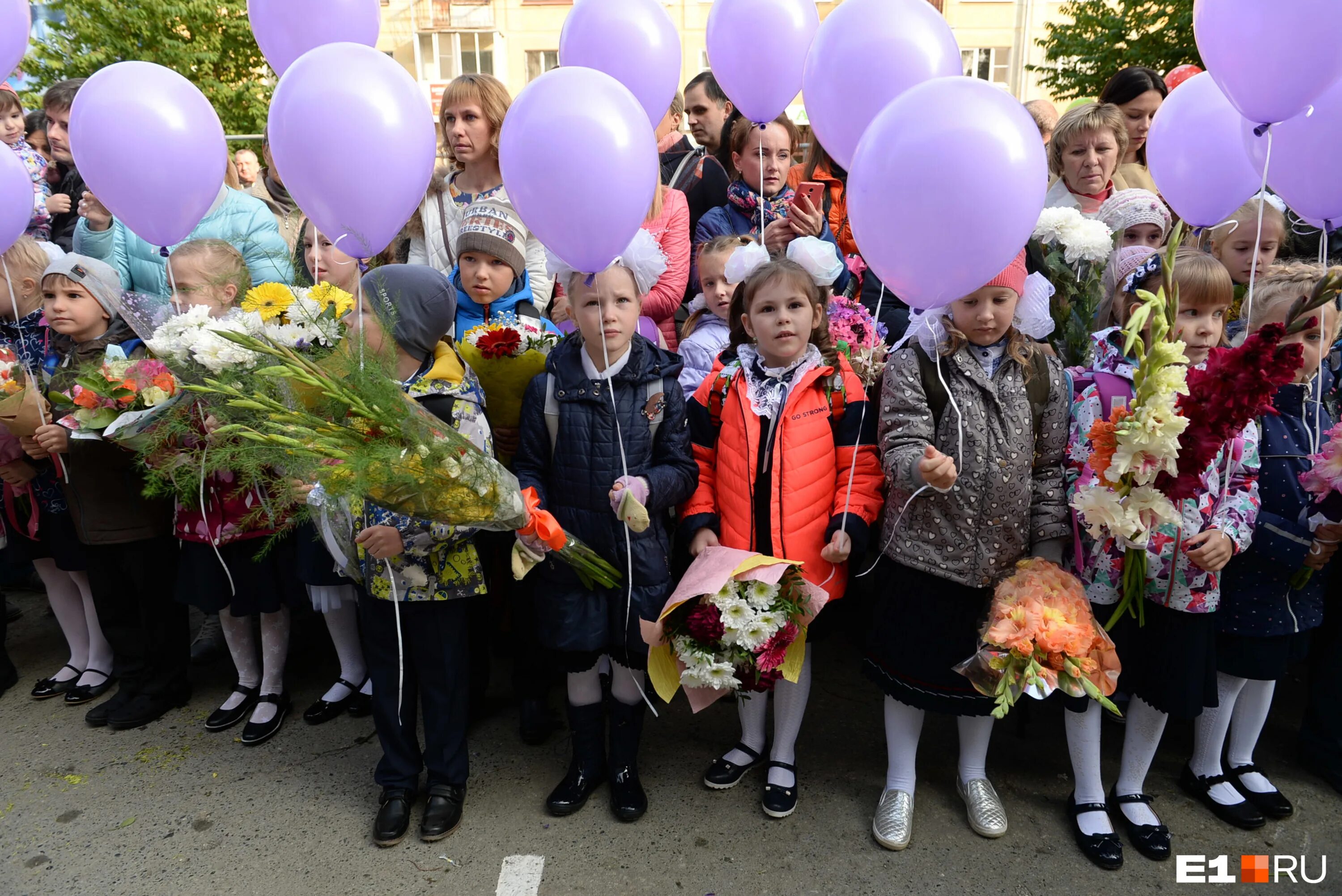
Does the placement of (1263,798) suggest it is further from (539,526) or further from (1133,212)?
(539,526)

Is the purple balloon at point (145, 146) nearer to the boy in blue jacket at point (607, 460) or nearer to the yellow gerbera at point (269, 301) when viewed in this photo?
the yellow gerbera at point (269, 301)

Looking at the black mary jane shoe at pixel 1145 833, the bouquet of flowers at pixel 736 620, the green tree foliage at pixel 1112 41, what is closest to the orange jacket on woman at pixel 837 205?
the bouquet of flowers at pixel 736 620

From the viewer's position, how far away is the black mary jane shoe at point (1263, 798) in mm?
2803

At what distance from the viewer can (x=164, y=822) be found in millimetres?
2902

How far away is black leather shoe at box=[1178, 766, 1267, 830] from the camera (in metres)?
2.74

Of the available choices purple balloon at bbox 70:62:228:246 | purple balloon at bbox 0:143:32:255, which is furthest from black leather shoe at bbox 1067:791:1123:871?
purple balloon at bbox 0:143:32:255

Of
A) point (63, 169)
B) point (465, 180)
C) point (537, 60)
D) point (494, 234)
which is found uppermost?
point (537, 60)

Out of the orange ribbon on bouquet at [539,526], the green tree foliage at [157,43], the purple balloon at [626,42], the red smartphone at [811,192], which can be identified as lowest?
the orange ribbon on bouquet at [539,526]

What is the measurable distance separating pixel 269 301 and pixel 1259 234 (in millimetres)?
2878

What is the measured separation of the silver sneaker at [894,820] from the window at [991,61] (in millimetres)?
22078

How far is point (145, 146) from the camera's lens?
10.0ft

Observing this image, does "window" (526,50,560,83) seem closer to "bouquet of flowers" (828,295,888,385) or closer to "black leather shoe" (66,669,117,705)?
"black leather shoe" (66,669,117,705)

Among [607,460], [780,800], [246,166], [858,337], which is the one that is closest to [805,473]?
[607,460]

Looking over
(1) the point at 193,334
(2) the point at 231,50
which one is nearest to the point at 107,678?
(1) the point at 193,334
